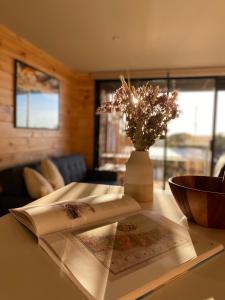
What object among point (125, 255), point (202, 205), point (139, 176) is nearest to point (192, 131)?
point (139, 176)

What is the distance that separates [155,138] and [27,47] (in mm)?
2490

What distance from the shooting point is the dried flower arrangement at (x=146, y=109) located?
42.2 inches

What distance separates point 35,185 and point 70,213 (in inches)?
67.0

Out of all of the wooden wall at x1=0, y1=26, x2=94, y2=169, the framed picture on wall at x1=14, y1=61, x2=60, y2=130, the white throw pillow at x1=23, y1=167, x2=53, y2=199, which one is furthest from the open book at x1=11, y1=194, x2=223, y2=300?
the framed picture on wall at x1=14, y1=61, x2=60, y2=130

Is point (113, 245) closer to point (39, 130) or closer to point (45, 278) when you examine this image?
point (45, 278)

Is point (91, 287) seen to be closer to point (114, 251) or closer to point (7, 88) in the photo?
point (114, 251)

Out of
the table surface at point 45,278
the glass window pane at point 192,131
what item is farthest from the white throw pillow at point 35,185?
the glass window pane at point 192,131

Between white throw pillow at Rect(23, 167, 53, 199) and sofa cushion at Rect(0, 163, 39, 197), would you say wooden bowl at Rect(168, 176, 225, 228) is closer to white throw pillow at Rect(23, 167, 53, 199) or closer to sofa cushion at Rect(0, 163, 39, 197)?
→ white throw pillow at Rect(23, 167, 53, 199)

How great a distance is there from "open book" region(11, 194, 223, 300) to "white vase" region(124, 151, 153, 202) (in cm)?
17

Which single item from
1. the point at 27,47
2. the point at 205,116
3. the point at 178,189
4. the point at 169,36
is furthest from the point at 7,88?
the point at 205,116

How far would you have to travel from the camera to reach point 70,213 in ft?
2.67

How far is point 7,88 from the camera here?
262cm

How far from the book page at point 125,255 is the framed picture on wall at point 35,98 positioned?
2342 mm

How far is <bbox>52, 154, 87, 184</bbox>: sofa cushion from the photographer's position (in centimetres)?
327
